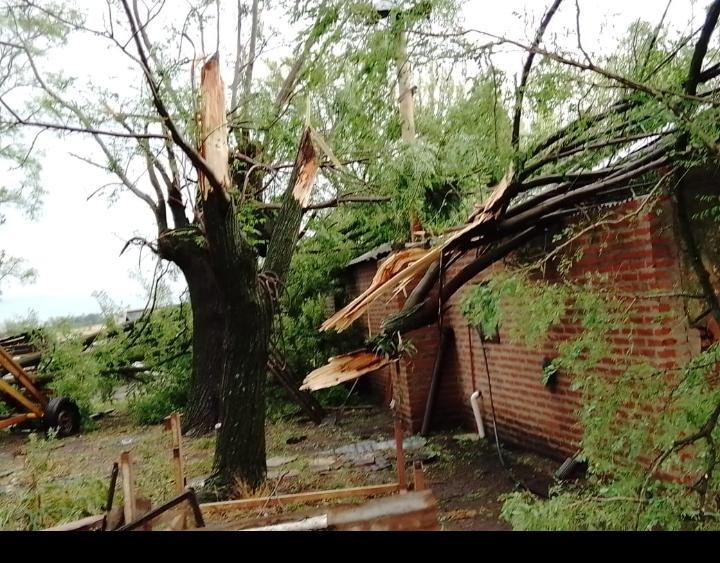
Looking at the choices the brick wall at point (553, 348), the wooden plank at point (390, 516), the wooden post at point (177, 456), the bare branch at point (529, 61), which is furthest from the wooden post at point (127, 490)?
the bare branch at point (529, 61)

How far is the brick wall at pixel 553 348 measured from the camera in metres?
1.96

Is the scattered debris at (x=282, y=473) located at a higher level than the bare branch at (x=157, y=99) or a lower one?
lower

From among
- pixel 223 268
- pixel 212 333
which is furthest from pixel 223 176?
pixel 212 333

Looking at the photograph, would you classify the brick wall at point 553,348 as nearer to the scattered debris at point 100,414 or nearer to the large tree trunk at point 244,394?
the large tree trunk at point 244,394

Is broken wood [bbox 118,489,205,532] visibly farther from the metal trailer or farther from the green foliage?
the metal trailer

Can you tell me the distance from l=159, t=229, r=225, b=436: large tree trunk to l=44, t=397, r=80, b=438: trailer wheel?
1.86 feet

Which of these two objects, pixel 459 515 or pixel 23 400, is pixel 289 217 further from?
pixel 459 515

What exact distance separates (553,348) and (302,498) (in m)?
1.40

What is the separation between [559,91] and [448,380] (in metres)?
2.23

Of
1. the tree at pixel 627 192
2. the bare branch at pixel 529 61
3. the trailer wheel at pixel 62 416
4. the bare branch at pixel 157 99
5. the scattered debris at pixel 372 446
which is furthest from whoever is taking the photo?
the scattered debris at pixel 372 446

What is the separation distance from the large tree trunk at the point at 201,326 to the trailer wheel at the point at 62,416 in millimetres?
567

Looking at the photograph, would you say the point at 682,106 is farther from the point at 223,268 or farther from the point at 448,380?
the point at 448,380

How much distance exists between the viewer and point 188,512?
2008 mm

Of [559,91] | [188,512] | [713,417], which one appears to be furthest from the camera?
[188,512]
